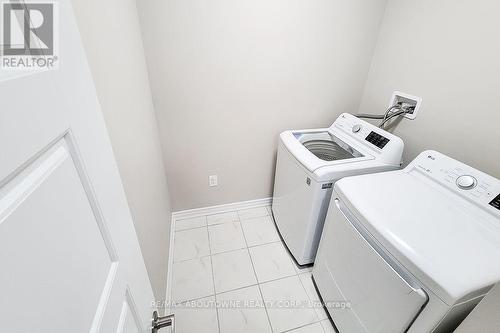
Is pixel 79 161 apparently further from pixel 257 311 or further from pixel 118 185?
pixel 257 311

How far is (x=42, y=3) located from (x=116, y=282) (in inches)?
22.2

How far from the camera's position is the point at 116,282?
53 cm

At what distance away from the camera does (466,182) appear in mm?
1057

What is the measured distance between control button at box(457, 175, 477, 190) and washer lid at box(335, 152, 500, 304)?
2 cm

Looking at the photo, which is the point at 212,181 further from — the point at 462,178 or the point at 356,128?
the point at 462,178

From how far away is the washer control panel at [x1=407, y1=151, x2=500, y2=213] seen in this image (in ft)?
3.23

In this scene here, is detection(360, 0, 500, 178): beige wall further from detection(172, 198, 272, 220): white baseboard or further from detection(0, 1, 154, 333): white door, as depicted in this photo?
detection(0, 1, 154, 333): white door

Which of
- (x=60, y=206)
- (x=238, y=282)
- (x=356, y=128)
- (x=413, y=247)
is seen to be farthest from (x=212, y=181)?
(x=60, y=206)

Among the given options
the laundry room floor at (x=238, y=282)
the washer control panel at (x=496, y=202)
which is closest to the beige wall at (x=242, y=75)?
the laundry room floor at (x=238, y=282)

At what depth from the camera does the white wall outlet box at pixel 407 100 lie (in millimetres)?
1451

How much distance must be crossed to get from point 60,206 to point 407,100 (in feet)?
6.19

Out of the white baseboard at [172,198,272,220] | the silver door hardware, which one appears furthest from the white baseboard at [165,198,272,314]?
the silver door hardware

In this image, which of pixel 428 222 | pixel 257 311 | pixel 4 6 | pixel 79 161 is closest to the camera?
pixel 4 6

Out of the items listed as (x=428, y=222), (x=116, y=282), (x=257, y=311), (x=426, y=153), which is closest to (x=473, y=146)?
(x=426, y=153)
